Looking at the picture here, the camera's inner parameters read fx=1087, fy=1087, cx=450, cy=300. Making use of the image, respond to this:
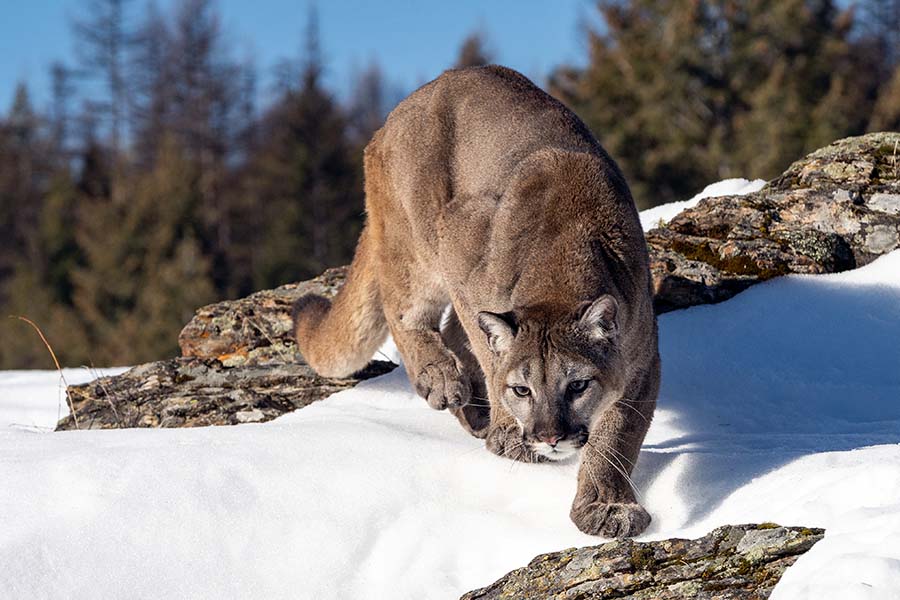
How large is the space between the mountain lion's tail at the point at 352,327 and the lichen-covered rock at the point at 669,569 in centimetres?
264

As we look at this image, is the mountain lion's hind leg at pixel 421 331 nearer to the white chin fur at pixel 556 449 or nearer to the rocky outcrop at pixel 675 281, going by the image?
the rocky outcrop at pixel 675 281

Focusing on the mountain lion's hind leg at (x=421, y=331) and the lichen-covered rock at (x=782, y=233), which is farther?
the lichen-covered rock at (x=782, y=233)

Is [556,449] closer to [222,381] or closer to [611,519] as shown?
[611,519]

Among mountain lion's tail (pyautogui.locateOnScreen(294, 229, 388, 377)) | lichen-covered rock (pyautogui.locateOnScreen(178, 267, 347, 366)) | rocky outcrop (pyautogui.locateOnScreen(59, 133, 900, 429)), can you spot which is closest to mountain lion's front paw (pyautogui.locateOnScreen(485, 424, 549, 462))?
mountain lion's tail (pyautogui.locateOnScreen(294, 229, 388, 377))

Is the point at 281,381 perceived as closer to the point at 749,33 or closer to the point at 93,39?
the point at 749,33

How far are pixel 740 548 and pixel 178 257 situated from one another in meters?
21.2

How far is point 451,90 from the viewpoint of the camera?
566 centimetres

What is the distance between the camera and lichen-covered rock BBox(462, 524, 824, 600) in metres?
3.03

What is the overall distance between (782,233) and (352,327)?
2.84 metres

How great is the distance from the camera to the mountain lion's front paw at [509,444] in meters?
4.45

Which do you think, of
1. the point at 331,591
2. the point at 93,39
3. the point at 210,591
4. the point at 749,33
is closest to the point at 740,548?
the point at 331,591

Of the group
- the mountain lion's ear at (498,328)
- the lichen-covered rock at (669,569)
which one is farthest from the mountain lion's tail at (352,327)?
the lichen-covered rock at (669,569)

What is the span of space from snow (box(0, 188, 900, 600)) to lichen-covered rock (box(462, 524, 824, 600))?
5.1 inches

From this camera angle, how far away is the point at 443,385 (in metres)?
5.36
